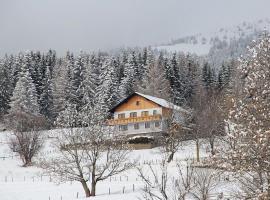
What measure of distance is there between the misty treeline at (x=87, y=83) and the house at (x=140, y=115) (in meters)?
7.28

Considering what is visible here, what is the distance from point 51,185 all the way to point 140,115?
3580 centimetres

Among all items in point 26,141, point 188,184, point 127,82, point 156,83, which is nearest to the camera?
point 188,184

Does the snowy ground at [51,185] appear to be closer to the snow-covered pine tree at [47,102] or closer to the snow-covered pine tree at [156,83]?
the snow-covered pine tree at [156,83]

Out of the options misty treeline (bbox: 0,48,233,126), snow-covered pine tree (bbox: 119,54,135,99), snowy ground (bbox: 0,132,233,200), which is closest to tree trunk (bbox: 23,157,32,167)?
snowy ground (bbox: 0,132,233,200)

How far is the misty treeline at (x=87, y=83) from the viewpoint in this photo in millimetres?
96812

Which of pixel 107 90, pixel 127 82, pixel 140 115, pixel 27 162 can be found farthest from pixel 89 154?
pixel 127 82

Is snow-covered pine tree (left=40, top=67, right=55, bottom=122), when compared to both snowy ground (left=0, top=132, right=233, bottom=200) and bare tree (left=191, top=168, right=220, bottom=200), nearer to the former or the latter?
snowy ground (left=0, top=132, right=233, bottom=200)

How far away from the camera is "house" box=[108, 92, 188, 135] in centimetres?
8144

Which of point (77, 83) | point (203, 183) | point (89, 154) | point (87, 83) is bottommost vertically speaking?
point (203, 183)

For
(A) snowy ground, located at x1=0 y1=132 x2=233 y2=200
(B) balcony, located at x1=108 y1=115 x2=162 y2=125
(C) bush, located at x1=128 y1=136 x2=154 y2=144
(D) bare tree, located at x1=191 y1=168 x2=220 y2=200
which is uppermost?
(B) balcony, located at x1=108 y1=115 x2=162 y2=125

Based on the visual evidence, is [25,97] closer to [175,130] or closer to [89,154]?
[175,130]

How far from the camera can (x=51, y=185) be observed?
1980 inches

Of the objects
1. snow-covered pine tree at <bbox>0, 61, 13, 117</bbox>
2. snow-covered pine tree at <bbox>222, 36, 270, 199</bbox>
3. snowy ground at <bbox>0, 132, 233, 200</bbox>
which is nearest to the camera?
snow-covered pine tree at <bbox>222, 36, 270, 199</bbox>

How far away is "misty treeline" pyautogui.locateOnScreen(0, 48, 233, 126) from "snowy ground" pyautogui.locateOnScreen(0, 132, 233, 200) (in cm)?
2684
